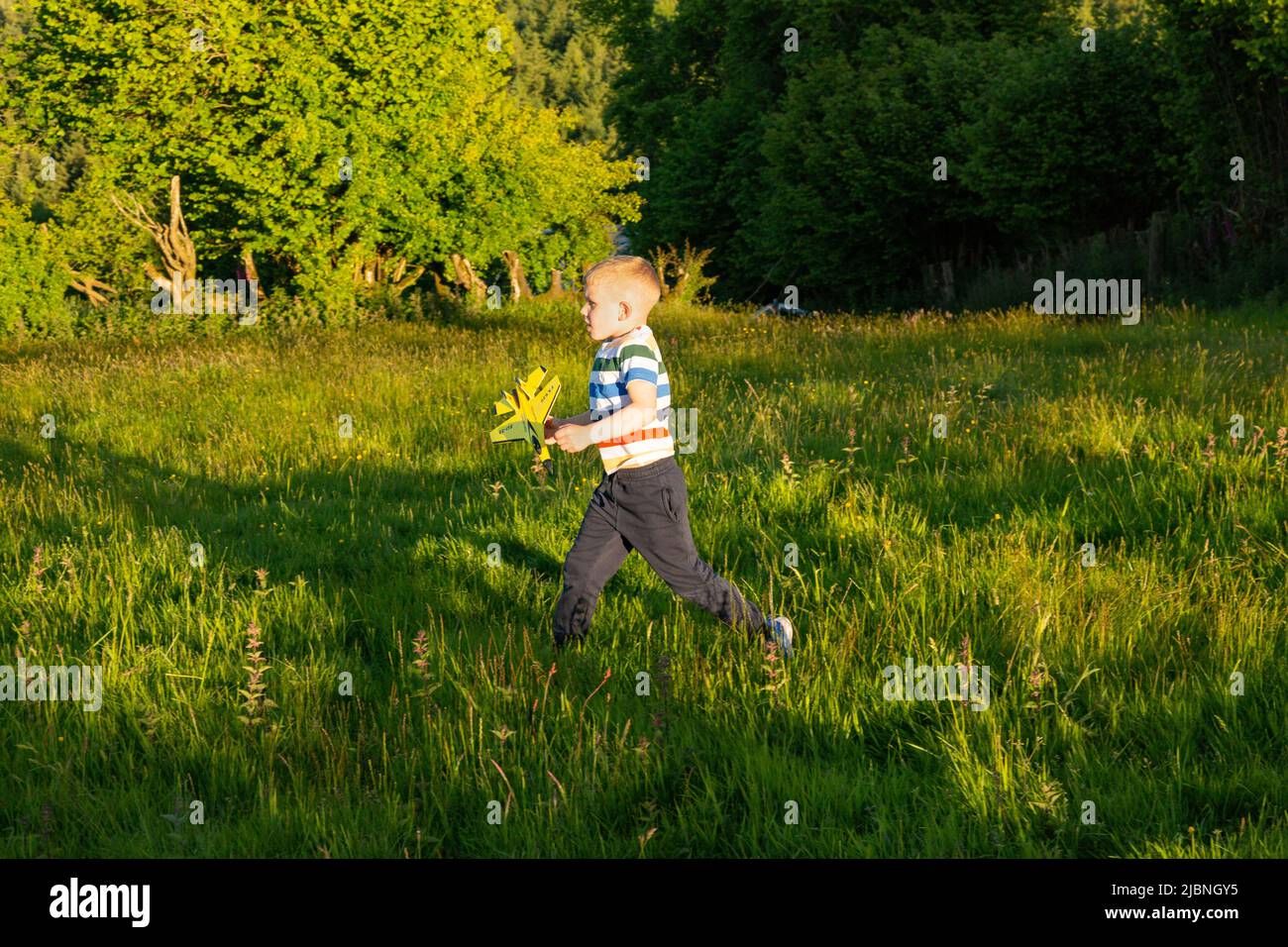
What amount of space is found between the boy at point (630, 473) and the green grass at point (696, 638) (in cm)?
18

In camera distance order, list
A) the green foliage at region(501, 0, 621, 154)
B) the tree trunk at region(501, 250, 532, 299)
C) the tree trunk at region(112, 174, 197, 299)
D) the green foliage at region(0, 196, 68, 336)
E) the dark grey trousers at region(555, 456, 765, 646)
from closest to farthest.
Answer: the dark grey trousers at region(555, 456, 765, 646)
the tree trunk at region(112, 174, 197, 299)
the green foliage at region(0, 196, 68, 336)
the tree trunk at region(501, 250, 532, 299)
the green foliage at region(501, 0, 621, 154)

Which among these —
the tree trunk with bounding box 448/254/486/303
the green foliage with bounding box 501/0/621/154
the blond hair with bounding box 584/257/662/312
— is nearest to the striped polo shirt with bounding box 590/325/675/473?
the blond hair with bounding box 584/257/662/312

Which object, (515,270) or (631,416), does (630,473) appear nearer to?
Result: (631,416)

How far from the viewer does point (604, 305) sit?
420 centimetres

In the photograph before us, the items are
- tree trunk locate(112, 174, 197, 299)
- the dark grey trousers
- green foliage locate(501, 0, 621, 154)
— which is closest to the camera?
the dark grey trousers

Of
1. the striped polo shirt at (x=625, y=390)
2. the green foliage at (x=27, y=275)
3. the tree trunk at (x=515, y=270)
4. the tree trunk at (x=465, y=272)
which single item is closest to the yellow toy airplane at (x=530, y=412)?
the striped polo shirt at (x=625, y=390)

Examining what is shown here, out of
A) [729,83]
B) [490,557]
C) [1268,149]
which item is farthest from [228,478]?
[729,83]

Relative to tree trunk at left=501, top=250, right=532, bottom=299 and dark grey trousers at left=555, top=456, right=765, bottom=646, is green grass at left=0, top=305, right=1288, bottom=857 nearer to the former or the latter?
dark grey trousers at left=555, top=456, right=765, bottom=646

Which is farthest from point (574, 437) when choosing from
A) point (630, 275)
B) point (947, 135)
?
point (947, 135)

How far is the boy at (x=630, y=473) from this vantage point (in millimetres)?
4133

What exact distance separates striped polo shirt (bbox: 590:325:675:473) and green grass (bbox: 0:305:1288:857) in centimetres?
75

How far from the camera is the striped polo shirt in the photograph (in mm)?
4145

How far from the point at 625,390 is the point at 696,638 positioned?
44.8 inches

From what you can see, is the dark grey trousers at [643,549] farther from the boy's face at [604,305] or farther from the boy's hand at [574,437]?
the boy's face at [604,305]
